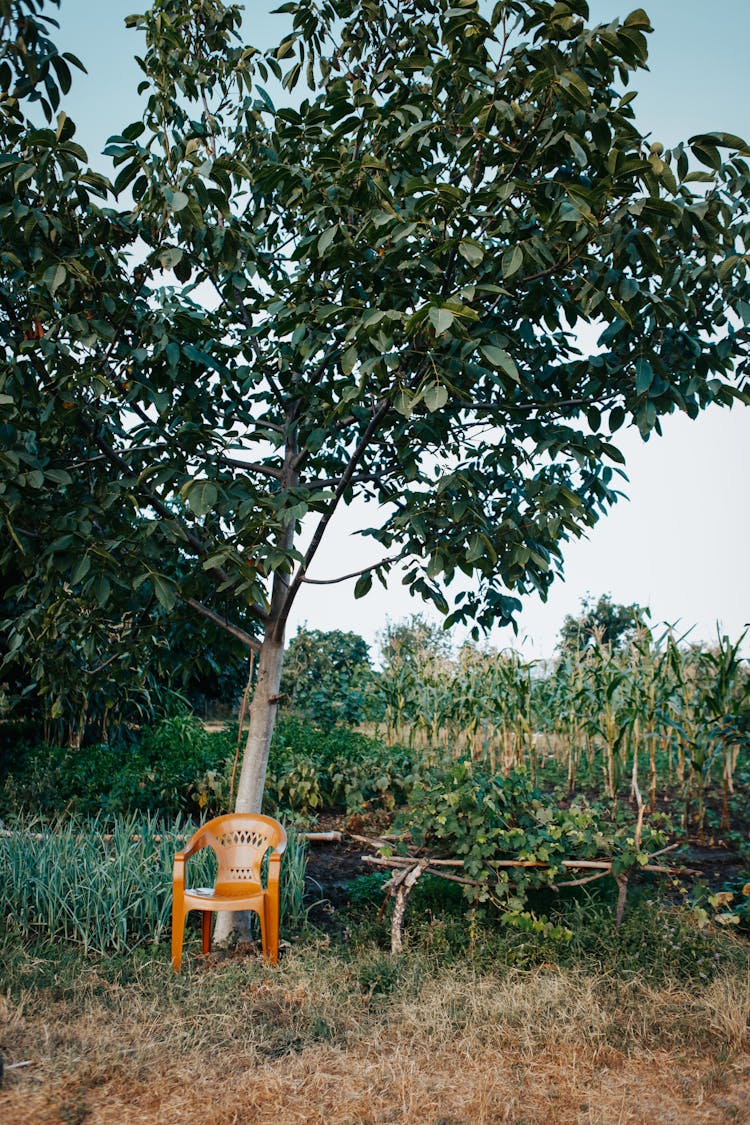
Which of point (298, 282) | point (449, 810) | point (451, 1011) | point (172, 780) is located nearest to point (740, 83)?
point (298, 282)

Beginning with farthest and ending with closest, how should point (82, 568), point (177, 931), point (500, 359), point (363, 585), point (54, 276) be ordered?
1. point (363, 585)
2. point (177, 931)
3. point (82, 568)
4. point (54, 276)
5. point (500, 359)

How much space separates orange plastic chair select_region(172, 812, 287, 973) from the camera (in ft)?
11.2

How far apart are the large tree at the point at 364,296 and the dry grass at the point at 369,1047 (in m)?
1.09

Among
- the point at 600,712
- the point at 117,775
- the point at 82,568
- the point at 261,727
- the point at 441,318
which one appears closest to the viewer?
the point at 441,318

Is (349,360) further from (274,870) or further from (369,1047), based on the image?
(369,1047)

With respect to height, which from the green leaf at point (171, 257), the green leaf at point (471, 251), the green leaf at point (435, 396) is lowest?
the green leaf at point (435, 396)

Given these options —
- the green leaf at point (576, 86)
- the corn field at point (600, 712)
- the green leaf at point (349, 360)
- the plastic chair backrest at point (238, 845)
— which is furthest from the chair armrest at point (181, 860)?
the green leaf at point (576, 86)

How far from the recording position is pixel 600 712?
7.14m

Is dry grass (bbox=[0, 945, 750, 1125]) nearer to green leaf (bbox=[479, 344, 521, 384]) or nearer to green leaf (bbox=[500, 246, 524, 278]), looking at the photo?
green leaf (bbox=[479, 344, 521, 384])

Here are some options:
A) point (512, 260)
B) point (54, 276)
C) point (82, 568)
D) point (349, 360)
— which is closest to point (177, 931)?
point (82, 568)

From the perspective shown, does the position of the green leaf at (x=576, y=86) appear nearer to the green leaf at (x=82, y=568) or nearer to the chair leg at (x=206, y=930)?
the green leaf at (x=82, y=568)

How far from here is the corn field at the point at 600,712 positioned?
5996mm

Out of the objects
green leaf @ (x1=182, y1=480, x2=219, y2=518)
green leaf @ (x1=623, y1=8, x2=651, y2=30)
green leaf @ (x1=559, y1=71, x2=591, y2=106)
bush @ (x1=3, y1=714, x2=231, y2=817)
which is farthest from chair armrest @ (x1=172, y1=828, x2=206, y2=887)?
green leaf @ (x1=623, y1=8, x2=651, y2=30)

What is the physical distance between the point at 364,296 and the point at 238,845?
103 inches
